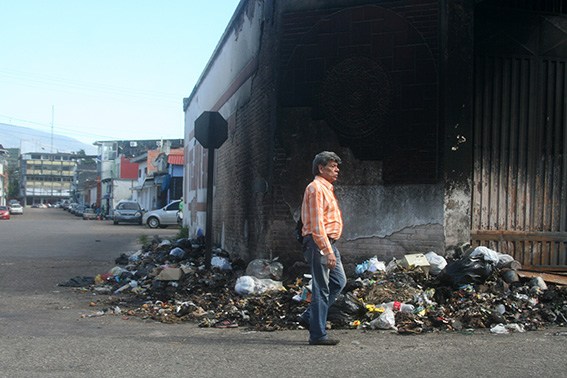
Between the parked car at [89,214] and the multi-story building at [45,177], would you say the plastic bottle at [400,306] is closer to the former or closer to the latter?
the parked car at [89,214]

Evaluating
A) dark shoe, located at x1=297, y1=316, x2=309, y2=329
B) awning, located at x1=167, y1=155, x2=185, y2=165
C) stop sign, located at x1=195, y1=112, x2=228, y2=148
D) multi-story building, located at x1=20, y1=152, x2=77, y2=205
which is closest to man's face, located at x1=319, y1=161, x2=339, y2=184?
dark shoe, located at x1=297, y1=316, x2=309, y2=329

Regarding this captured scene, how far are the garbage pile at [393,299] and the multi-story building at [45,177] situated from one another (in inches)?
5638

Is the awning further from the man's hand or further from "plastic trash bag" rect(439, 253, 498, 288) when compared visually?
the man's hand

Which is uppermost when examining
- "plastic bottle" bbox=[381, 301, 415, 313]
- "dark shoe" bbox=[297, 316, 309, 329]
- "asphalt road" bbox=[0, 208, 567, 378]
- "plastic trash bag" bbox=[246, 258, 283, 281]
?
"plastic trash bag" bbox=[246, 258, 283, 281]

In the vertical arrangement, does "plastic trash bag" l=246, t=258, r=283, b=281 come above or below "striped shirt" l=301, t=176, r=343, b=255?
below

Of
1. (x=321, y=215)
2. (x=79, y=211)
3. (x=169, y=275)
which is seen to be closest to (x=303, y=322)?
(x=321, y=215)

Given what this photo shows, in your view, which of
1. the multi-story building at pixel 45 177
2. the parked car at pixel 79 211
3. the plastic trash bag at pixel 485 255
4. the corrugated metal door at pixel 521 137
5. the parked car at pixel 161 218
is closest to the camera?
the plastic trash bag at pixel 485 255

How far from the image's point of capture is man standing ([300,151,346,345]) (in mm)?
6004

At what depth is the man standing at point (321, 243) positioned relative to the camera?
6.00 m

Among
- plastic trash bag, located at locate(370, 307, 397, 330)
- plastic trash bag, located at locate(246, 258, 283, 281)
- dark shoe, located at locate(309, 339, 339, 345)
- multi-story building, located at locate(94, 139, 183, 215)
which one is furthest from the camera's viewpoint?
multi-story building, located at locate(94, 139, 183, 215)

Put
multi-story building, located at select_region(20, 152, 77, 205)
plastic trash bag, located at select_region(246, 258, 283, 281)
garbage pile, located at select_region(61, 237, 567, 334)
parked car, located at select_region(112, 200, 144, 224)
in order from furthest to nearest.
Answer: multi-story building, located at select_region(20, 152, 77, 205), parked car, located at select_region(112, 200, 144, 224), plastic trash bag, located at select_region(246, 258, 283, 281), garbage pile, located at select_region(61, 237, 567, 334)

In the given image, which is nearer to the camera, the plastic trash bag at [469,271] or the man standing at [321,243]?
the man standing at [321,243]

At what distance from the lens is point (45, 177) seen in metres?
152

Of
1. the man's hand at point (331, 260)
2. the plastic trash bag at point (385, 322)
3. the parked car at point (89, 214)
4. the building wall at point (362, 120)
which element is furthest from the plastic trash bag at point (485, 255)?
the parked car at point (89, 214)
